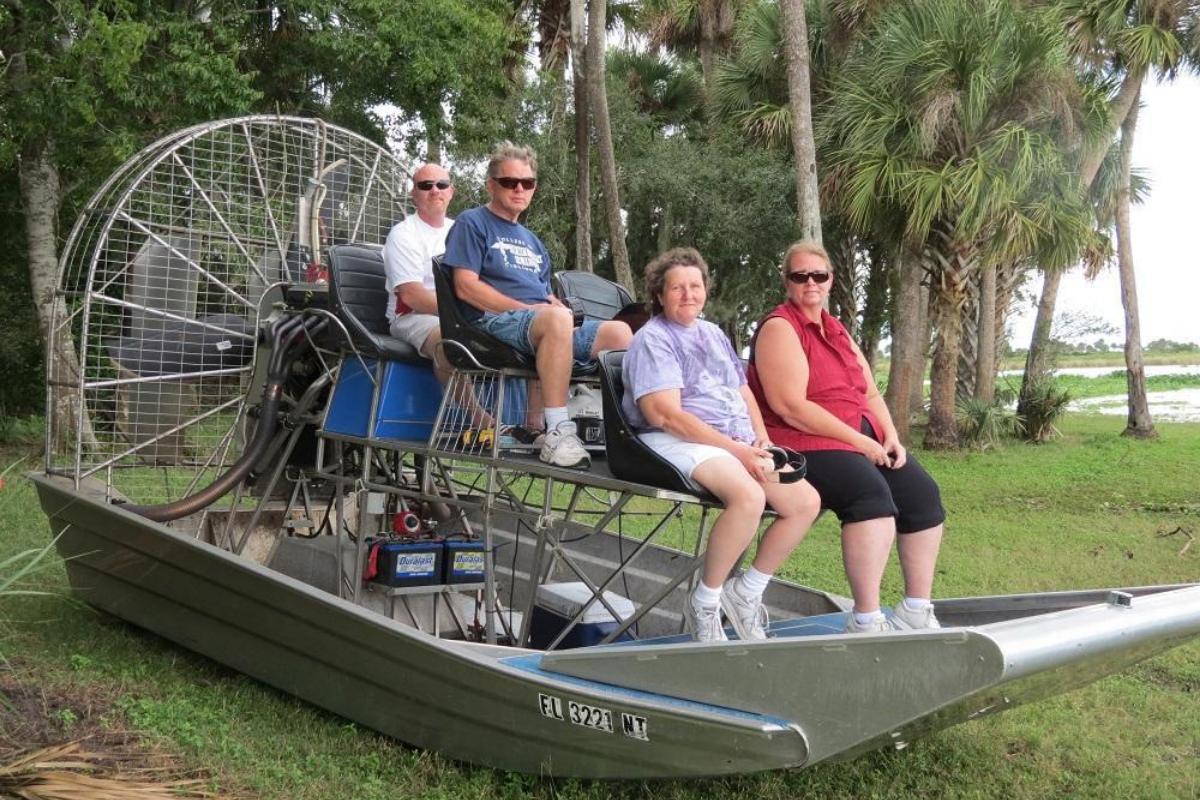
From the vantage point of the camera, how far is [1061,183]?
17.0m

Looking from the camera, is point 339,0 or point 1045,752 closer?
point 1045,752

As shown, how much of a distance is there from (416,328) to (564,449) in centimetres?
123

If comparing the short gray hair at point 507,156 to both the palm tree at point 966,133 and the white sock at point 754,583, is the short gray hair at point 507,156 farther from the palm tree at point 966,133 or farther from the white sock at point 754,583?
the palm tree at point 966,133

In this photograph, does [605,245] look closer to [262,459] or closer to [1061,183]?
[1061,183]

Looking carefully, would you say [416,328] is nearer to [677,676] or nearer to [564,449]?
[564,449]

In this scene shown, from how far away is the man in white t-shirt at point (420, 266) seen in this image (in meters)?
5.27

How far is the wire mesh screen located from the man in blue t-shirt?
215cm

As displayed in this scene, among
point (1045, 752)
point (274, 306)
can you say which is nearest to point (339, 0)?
point (274, 306)

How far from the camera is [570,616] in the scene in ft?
17.8

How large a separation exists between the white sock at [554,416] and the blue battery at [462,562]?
0.96 meters

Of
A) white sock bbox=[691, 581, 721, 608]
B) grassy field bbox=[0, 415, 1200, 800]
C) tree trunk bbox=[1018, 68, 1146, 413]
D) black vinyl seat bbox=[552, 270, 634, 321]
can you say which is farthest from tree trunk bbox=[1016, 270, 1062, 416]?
white sock bbox=[691, 581, 721, 608]

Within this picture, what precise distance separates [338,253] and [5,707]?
254 centimetres

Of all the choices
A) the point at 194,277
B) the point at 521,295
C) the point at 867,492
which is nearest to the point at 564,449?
the point at 521,295

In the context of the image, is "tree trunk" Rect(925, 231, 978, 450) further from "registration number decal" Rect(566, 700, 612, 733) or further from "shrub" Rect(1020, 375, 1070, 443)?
"registration number decal" Rect(566, 700, 612, 733)
